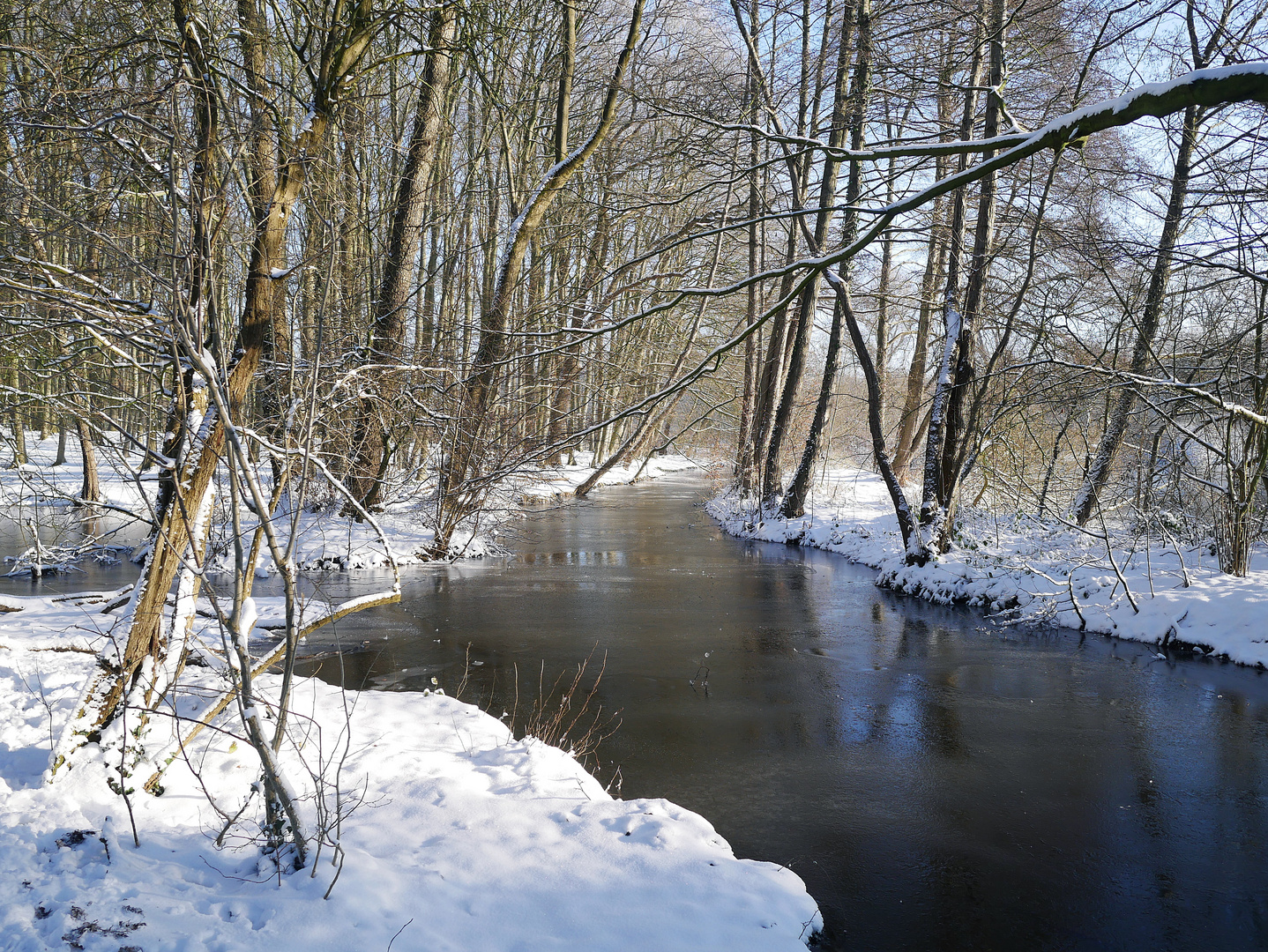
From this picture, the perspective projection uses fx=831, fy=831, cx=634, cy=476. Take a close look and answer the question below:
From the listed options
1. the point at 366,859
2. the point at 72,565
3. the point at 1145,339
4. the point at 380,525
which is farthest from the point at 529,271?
the point at 72,565

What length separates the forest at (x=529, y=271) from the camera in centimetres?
434

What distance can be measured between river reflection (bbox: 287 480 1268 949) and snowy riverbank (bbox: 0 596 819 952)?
0.92 metres

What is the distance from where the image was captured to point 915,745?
7246mm

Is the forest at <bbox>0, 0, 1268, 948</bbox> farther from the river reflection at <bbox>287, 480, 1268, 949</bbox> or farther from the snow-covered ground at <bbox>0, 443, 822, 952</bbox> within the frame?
the river reflection at <bbox>287, 480, 1268, 949</bbox>

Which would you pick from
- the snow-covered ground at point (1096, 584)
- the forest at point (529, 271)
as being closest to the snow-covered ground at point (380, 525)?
the forest at point (529, 271)

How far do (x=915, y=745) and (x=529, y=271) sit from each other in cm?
526

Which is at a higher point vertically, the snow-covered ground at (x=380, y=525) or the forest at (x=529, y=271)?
the forest at (x=529, y=271)

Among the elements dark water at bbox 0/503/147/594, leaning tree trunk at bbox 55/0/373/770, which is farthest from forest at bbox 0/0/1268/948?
dark water at bbox 0/503/147/594

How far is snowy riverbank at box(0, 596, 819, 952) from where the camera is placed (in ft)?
11.3

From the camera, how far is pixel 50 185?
18.9 ft

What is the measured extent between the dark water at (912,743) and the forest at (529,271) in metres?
1.78

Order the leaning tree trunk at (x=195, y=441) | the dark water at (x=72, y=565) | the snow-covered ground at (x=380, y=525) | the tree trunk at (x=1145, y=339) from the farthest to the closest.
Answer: the snow-covered ground at (x=380, y=525), the tree trunk at (x=1145, y=339), the dark water at (x=72, y=565), the leaning tree trunk at (x=195, y=441)

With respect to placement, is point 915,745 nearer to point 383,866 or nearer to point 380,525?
point 383,866

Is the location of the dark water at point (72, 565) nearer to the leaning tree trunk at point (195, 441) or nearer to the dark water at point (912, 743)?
the dark water at point (912, 743)
